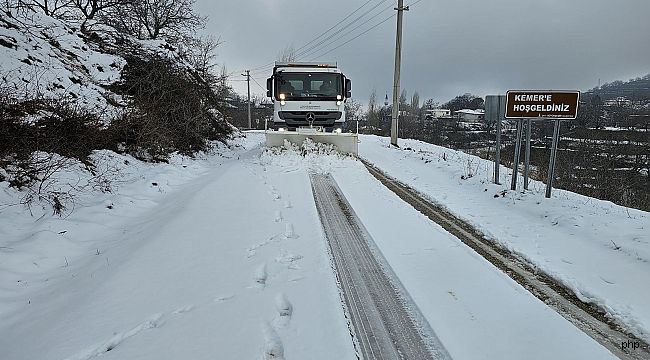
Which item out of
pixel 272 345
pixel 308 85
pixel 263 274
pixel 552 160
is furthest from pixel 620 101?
pixel 272 345

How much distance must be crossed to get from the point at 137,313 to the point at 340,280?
1.90m

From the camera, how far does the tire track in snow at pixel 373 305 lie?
276 centimetres

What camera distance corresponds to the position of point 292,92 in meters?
12.8

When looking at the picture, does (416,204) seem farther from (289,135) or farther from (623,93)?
(623,93)

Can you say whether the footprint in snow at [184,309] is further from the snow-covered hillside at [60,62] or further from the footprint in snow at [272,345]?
the snow-covered hillside at [60,62]

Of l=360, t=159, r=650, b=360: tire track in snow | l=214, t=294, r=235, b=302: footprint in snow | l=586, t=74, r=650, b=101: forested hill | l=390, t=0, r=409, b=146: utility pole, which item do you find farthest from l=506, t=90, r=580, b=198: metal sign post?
l=586, t=74, r=650, b=101: forested hill

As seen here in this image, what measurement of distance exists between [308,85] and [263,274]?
32.9 feet

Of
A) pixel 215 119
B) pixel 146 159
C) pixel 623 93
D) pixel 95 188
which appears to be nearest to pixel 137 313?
pixel 95 188

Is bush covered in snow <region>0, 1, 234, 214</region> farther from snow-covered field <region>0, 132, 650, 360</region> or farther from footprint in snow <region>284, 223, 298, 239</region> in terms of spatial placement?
footprint in snow <region>284, 223, 298, 239</region>

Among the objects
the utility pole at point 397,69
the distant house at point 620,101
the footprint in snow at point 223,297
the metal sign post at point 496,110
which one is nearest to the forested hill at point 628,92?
the distant house at point 620,101

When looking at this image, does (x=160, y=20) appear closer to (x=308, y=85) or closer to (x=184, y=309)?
(x=308, y=85)

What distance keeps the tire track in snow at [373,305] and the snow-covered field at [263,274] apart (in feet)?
0.45

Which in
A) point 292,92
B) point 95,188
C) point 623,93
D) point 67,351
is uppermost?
point 623,93

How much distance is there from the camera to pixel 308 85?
12859mm
